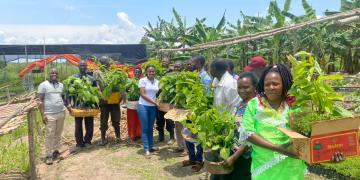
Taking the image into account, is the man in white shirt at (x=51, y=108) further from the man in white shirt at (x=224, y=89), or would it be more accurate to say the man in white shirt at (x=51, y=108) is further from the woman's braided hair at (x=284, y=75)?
the woman's braided hair at (x=284, y=75)

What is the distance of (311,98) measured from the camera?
242 centimetres

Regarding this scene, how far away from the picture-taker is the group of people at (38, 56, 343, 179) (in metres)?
2.60

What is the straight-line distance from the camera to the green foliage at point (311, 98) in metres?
2.35

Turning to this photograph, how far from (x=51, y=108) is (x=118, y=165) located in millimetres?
1538

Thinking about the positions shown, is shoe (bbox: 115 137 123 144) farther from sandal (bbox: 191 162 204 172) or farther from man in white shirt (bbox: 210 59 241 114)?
man in white shirt (bbox: 210 59 241 114)

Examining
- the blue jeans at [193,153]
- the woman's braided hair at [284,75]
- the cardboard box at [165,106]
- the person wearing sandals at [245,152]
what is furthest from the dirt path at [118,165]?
the woman's braided hair at [284,75]

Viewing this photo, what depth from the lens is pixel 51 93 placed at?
690cm

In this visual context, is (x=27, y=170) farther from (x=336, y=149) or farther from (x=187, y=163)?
(x=336, y=149)

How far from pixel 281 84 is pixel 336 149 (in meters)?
0.53

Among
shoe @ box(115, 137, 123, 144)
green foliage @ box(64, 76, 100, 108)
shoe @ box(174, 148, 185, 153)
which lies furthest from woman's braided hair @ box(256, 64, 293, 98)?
shoe @ box(115, 137, 123, 144)

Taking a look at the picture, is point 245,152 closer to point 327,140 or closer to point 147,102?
point 327,140

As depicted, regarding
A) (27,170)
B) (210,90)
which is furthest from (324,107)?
(27,170)

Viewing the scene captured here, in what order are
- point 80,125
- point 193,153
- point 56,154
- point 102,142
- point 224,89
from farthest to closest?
point 102,142, point 80,125, point 56,154, point 193,153, point 224,89

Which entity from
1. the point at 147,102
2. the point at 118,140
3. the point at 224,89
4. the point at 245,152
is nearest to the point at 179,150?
Result: the point at 147,102
